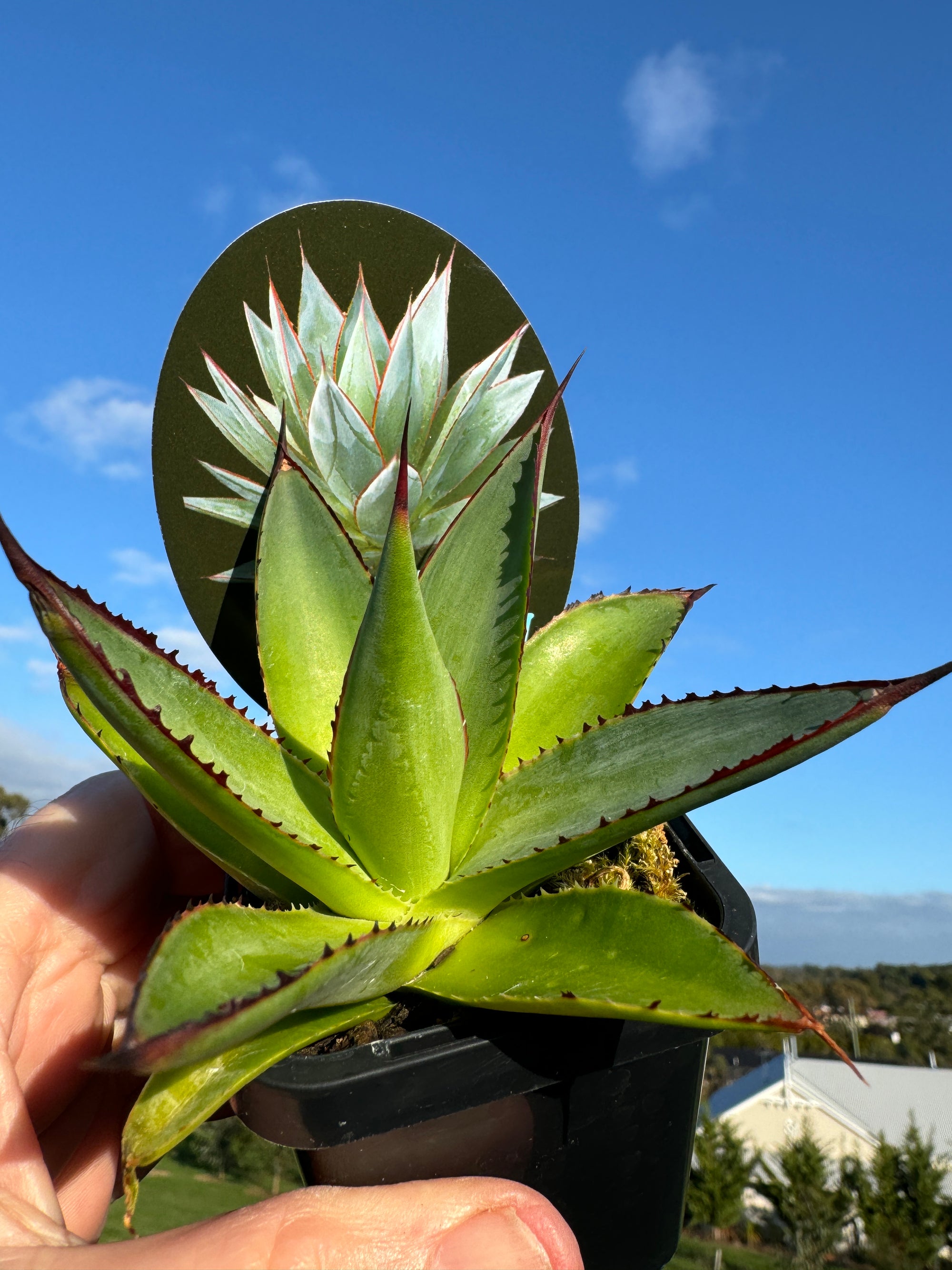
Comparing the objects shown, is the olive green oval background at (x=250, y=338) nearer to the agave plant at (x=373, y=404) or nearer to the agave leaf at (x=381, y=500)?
the agave plant at (x=373, y=404)

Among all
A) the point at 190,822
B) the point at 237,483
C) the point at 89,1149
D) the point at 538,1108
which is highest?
the point at 237,483

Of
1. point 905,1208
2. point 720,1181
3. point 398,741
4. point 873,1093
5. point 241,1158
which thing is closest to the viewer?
point 398,741

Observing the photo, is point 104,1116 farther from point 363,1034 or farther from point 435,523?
point 435,523

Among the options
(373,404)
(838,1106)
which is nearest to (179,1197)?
(838,1106)

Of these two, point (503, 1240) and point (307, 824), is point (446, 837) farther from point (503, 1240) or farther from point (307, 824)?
point (503, 1240)

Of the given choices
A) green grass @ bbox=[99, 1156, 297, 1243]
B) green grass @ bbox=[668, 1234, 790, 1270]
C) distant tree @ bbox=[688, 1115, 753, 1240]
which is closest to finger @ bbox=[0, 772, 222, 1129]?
green grass @ bbox=[99, 1156, 297, 1243]

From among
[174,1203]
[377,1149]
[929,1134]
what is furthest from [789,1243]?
[377,1149]

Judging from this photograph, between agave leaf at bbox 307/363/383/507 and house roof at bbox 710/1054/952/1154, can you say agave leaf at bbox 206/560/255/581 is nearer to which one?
agave leaf at bbox 307/363/383/507
